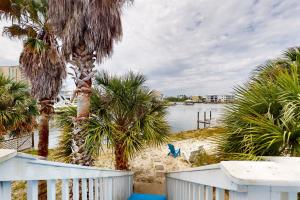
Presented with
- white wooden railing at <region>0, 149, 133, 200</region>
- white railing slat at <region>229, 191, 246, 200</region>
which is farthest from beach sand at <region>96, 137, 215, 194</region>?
white railing slat at <region>229, 191, 246, 200</region>

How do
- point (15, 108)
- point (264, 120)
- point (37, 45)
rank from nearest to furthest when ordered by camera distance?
1. point (264, 120)
2. point (37, 45)
3. point (15, 108)

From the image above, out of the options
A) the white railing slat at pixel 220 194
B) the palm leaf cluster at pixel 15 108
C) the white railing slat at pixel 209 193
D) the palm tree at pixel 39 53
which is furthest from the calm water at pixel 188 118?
A: the palm leaf cluster at pixel 15 108

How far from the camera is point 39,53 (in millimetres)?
6008

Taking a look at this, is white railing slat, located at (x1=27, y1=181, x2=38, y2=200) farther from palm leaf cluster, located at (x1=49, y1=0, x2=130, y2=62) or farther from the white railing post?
palm leaf cluster, located at (x1=49, y1=0, x2=130, y2=62)

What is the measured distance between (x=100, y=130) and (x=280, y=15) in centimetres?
902

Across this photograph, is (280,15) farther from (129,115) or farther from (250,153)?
(250,153)

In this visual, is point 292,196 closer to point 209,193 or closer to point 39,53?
point 209,193

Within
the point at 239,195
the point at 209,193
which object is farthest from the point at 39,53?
the point at 239,195

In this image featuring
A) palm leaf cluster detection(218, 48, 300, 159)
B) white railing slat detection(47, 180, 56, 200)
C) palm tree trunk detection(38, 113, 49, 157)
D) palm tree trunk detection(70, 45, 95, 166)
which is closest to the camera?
white railing slat detection(47, 180, 56, 200)

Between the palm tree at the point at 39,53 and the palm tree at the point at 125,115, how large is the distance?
2.99 feet

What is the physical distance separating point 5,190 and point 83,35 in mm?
4482

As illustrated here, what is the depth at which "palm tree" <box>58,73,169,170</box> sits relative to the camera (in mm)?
5816

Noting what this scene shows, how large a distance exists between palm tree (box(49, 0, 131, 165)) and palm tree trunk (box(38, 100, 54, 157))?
2109 mm

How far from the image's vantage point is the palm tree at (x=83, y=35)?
477 cm
